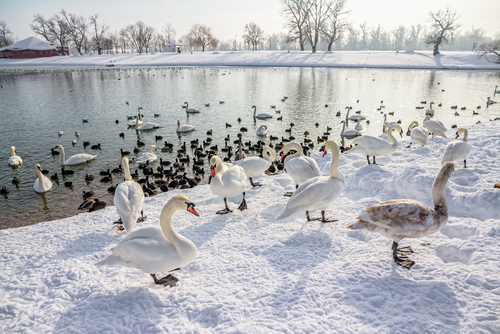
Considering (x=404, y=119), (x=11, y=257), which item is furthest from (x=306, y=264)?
(x=404, y=119)

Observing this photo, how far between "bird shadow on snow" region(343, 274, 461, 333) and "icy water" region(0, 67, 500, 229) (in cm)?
886

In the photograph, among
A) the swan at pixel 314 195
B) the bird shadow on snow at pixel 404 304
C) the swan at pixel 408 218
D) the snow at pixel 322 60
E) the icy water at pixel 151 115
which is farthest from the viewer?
the snow at pixel 322 60

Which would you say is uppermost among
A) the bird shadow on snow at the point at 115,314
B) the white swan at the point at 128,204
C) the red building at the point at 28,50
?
the red building at the point at 28,50

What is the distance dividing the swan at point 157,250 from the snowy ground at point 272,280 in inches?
15.8

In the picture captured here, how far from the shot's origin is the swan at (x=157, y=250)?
14.1 ft

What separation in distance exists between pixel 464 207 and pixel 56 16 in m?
139

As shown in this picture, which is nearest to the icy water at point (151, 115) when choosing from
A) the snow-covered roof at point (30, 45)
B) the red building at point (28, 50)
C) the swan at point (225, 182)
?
the swan at point (225, 182)

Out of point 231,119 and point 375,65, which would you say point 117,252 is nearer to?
point 231,119

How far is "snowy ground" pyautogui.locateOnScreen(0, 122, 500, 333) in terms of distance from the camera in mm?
3709

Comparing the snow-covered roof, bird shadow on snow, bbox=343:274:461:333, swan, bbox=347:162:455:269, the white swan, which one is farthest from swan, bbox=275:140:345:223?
the snow-covered roof

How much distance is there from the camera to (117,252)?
4.42 m

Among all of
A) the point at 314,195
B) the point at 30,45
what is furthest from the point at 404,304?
the point at 30,45

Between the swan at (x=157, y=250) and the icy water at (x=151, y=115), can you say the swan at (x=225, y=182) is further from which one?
the icy water at (x=151, y=115)

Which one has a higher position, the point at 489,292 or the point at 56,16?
the point at 56,16
